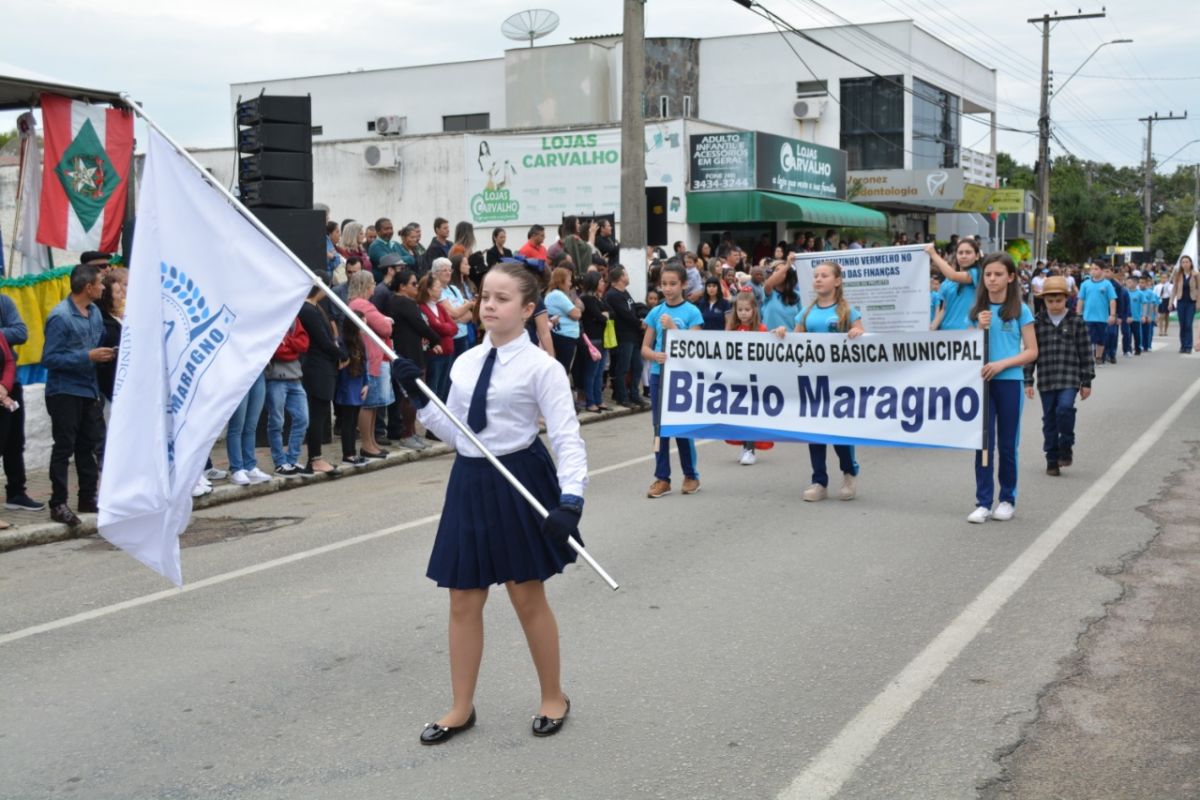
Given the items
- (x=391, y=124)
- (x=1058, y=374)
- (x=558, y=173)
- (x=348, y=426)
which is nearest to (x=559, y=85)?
(x=391, y=124)

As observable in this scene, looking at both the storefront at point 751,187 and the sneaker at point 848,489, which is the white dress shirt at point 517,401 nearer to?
the sneaker at point 848,489

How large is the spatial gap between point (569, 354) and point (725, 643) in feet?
32.0

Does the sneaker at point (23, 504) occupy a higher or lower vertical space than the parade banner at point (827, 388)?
lower

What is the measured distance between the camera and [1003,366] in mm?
9273

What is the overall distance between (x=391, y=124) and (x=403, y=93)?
5.03m

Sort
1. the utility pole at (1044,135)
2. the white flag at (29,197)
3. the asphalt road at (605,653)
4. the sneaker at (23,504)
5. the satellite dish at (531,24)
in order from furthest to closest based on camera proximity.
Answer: the utility pole at (1044,135)
the satellite dish at (531,24)
the white flag at (29,197)
the sneaker at (23,504)
the asphalt road at (605,653)

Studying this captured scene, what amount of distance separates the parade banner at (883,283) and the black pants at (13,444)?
6349mm

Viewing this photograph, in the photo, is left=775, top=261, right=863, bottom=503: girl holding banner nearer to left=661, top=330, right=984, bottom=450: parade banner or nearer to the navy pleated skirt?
left=661, top=330, right=984, bottom=450: parade banner

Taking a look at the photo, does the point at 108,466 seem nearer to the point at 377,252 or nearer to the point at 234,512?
the point at 234,512

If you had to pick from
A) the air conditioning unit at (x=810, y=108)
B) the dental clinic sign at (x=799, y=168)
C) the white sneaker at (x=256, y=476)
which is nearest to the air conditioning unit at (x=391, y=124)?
the air conditioning unit at (x=810, y=108)

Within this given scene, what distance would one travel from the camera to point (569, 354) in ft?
52.0

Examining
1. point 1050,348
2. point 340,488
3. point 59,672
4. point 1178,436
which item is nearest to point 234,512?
point 340,488

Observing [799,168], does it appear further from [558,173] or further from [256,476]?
[256,476]

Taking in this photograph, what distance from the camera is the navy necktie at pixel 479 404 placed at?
4895mm
